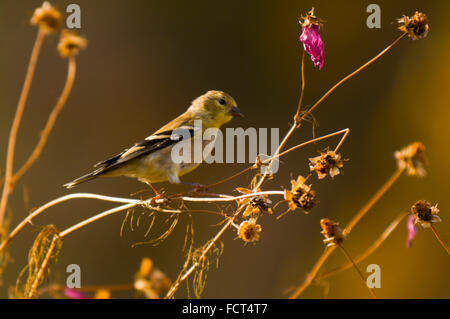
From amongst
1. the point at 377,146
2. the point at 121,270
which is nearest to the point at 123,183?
the point at 121,270

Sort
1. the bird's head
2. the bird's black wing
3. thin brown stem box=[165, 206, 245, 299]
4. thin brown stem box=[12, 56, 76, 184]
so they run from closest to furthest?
1. thin brown stem box=[12, 56, 76, 184]
2. thin brown stem box=[165, 206, 245, 299]
3. the bird's black wing
4. the bird's head

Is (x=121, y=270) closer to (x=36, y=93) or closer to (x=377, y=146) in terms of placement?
(x=36, y=93)

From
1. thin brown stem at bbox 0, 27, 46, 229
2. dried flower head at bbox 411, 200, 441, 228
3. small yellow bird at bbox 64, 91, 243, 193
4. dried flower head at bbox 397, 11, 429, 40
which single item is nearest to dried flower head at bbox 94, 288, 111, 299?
thin brown stem at bbox 0, 27, 46, 229

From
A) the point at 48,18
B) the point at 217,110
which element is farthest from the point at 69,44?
the point at 217,110

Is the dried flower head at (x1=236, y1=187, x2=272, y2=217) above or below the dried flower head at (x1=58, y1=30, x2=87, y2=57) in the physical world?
below

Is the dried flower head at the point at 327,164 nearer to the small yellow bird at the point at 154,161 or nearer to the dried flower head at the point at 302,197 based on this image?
the dried flower head at the point at 302,197

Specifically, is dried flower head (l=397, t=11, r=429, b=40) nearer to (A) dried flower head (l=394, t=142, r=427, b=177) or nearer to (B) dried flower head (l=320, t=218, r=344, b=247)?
(A) dried flower head (l=394, t=142, r=427, b=177)

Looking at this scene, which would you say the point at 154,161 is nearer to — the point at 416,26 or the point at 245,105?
the point at 416,26
